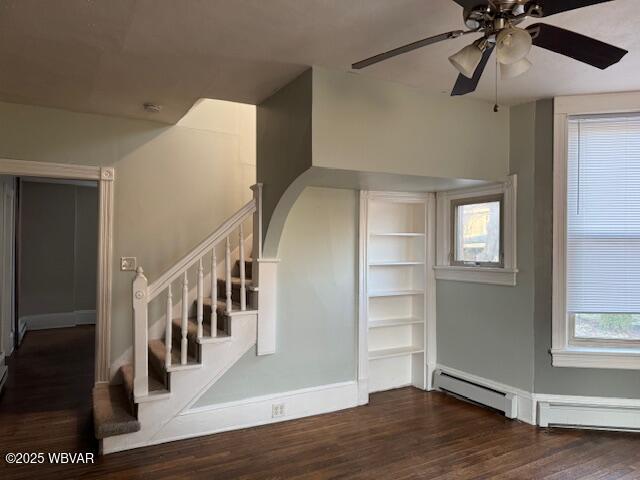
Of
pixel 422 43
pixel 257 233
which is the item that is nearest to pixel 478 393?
pixel 257 233

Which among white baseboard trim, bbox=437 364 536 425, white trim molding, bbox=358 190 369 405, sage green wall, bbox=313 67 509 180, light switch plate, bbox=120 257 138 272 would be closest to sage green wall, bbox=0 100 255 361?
light switch plate, bbox=120 257 138 272

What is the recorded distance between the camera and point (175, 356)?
3242mm

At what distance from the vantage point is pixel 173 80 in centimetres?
285

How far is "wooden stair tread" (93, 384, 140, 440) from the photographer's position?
9.00 ft

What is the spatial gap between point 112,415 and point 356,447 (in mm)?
1701

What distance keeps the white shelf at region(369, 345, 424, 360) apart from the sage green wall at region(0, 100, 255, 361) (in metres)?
1.96

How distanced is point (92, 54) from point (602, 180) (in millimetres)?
3612

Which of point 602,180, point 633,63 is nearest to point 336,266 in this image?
point 602,180

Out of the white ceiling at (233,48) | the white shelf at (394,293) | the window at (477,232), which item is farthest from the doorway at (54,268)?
the window at (477,232)

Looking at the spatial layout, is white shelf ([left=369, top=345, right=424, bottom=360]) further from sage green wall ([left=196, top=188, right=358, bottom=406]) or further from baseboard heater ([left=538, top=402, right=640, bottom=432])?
baseboard heater ([left=538, top=402, right=640, bottom=432])

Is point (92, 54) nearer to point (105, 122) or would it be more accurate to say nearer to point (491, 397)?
→ point (105, 122)

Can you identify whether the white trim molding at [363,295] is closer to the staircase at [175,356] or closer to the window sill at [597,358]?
the staircase at [175,356]

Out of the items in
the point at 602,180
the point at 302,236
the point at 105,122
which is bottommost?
the point at 302,236

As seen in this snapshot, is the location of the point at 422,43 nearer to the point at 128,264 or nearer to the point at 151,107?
the point at 151,107
